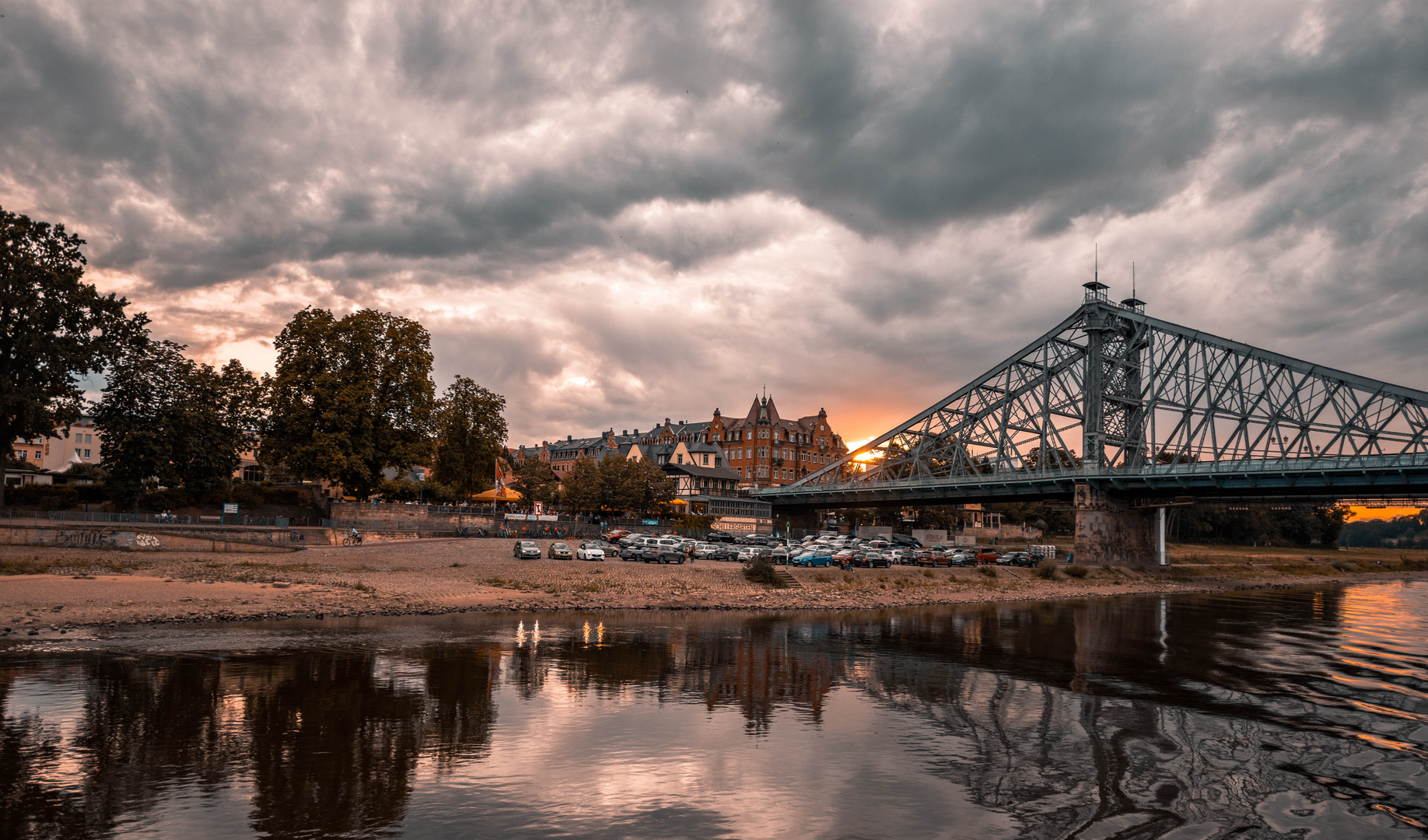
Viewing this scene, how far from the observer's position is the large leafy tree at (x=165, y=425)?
2522 inches

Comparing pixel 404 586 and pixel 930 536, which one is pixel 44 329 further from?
pixel 930 536

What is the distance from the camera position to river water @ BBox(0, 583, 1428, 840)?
16016 mm

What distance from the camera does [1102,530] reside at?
303 ft

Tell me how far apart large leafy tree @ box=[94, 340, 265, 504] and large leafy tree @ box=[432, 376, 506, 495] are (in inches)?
825

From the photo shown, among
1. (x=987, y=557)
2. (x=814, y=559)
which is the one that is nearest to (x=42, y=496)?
(x=814, y=559)

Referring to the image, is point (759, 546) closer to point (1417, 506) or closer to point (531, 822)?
point (531, 822)

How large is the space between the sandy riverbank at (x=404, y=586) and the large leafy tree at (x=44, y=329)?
12337 mm

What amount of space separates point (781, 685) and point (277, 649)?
61.5ft

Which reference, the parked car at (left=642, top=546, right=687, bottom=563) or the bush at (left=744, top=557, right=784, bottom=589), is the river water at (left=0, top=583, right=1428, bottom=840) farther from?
the parked car at (left=642, top=546, right=687, bottom=563)

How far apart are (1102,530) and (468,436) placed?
71.3 meters

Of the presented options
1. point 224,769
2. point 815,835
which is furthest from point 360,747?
point 815,835

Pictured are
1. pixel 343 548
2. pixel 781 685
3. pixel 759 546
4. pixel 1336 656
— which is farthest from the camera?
pixel 759 546

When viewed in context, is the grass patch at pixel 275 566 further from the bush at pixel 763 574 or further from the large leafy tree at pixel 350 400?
the bush at pixel 763 574

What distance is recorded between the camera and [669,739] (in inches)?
839
